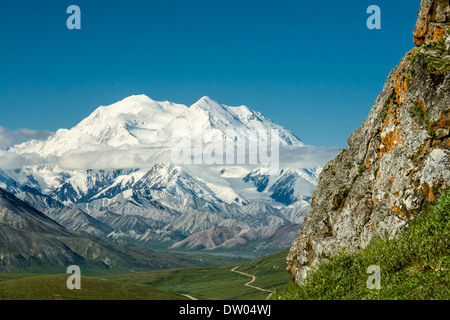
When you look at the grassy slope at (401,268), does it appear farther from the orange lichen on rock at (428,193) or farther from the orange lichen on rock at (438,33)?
the orange lichen on rock at (438,33)

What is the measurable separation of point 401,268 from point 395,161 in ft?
29.1

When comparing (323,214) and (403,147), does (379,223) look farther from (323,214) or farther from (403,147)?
(323,214)

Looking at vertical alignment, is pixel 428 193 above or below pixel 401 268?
above

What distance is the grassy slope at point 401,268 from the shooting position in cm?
1747

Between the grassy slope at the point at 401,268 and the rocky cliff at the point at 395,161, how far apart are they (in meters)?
2.46

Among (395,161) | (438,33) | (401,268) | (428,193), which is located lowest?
(401,268)

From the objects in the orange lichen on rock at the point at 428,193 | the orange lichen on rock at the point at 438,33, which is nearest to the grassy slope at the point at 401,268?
the orange lichen on rock at the point at 428,193

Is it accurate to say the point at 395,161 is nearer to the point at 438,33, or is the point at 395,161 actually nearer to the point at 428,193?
the point at 428,193

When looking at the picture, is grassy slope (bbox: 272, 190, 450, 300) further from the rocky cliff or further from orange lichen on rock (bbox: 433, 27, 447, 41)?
orange lichen on rock (bbox: 433, 27, 447, 41)

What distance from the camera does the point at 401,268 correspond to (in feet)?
65.1

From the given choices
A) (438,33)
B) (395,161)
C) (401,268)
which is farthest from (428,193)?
(438,33)
